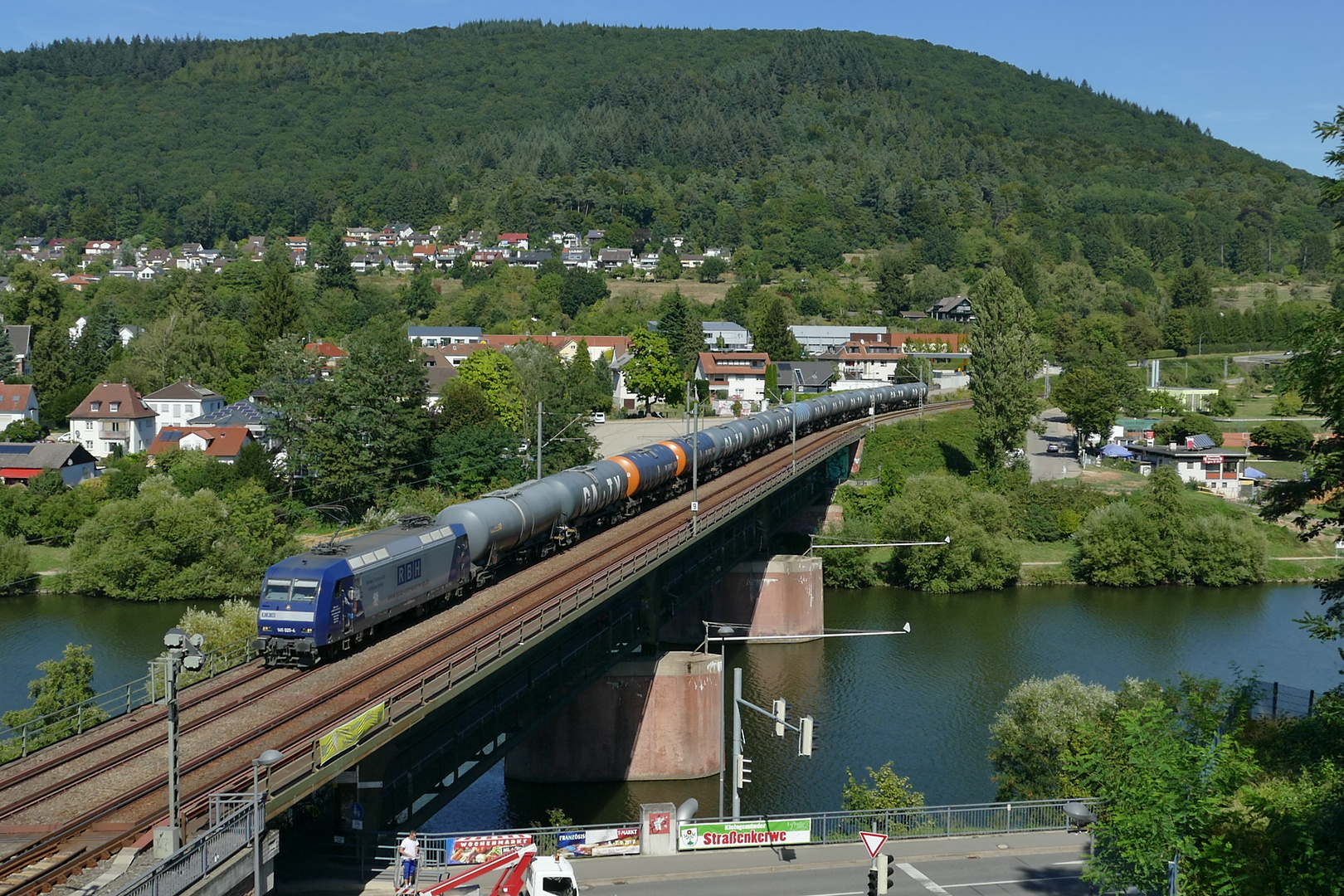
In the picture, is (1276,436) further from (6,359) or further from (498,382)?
(6,359)

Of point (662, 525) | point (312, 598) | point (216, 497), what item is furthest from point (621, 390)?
point (312, 598)

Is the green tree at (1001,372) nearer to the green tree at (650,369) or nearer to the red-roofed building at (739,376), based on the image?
the red-roofed building at (739,376)

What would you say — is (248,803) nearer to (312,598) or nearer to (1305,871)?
(312,598)

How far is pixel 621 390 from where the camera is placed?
135500 millimetres

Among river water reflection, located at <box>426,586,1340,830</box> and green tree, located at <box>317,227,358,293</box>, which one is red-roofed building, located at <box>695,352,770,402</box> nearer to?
river water reflection, located at <box>426,586,1340,830</box>

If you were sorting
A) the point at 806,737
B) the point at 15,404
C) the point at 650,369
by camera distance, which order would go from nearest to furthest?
the point at 806,737 < the point at 15,404 < the point at 650,369

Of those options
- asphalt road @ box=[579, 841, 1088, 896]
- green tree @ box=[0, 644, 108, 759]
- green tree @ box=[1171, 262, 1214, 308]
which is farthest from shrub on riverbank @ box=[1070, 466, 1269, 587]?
green tree @ box=[1171, 262, 1214, 308]

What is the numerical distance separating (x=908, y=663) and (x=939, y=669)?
6.06 feet

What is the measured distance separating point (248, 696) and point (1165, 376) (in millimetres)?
141161

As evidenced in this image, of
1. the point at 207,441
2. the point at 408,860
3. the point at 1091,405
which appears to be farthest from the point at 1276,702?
the point at 207,441

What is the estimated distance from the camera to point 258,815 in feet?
70.7

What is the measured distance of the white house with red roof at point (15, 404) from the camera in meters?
107

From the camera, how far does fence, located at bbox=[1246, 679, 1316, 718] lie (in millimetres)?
34125

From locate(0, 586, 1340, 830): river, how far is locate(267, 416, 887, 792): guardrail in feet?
29.9
